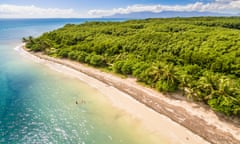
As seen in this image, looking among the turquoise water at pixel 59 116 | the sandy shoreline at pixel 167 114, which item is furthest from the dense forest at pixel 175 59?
the turquoise water at pixel 59 116

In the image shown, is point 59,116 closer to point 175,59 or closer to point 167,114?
point 167,114

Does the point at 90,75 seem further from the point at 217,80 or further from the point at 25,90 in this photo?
the point at 217,80

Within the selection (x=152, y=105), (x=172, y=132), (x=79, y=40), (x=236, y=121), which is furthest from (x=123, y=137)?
(x=79, y=40)

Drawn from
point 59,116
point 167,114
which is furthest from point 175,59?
point 59,116

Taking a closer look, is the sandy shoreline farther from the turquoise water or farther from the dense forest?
the turquoise water

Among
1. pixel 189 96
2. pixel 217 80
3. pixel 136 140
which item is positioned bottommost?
pixel 136 140
